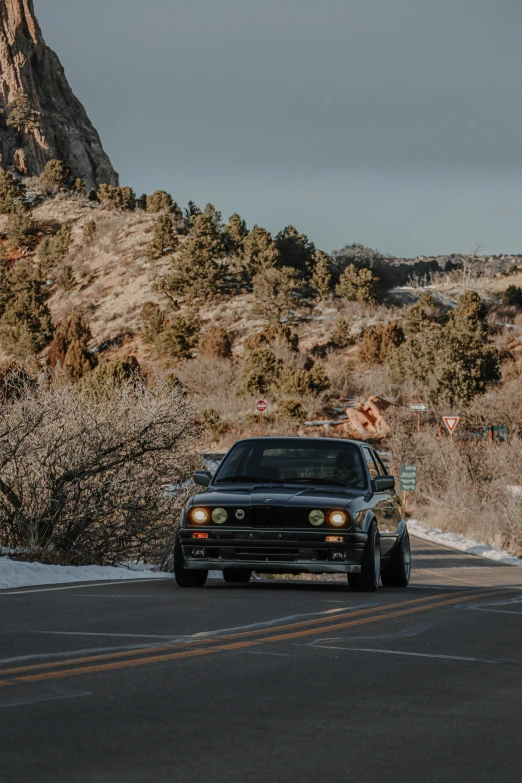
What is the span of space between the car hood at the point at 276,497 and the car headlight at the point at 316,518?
0.24 ft

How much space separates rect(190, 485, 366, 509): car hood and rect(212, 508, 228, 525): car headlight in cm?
7

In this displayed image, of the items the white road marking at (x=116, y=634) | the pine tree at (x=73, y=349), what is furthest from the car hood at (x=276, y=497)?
the pine tree at (x=73, y=349)

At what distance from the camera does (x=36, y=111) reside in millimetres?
119562

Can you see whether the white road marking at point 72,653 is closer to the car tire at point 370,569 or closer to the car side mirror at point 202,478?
the car tire at point 370,569

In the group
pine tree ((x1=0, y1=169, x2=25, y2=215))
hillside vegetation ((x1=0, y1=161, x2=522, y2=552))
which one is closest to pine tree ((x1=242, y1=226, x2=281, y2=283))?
hillside vegetation ((x1=0, y1=161, x2=522, y2=552))

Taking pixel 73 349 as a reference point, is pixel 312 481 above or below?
below

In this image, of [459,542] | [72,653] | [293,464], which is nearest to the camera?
[72,653]

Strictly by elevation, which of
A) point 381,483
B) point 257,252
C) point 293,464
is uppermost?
point 257,252

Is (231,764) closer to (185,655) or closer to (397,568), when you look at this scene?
(185,655)

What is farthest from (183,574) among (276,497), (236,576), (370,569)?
(370,569)

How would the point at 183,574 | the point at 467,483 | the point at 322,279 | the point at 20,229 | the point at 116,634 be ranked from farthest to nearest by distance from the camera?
1. the point at 20,229
2. the point at 322,279
3. the point at 467,483
4. the point at 183,574
5. the point at 116,634

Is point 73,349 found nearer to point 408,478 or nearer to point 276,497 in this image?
point 408,478

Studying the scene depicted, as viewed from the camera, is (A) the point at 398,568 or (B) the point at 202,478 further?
(A) the point at 398,568

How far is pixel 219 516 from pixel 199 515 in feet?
0.72
